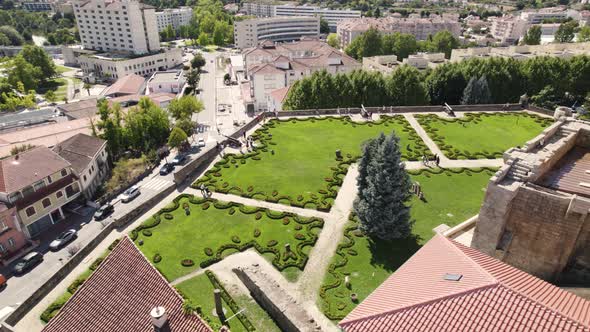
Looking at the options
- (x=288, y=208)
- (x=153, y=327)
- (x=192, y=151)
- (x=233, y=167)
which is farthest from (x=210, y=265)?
(x=192, y=151)

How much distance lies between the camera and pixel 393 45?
13425 cm

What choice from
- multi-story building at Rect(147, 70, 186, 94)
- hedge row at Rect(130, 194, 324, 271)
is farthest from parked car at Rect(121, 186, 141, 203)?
multi-story building at Rect(147, 70, 186, 94)

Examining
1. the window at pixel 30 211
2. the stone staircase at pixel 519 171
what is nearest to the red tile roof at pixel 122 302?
the stone staircase at pixel 519 171

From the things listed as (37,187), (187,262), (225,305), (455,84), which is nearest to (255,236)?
(187,262)

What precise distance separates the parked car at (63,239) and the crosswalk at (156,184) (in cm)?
1091

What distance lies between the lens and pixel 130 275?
20.6 m

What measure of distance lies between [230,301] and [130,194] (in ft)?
87.2

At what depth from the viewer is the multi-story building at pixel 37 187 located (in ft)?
135

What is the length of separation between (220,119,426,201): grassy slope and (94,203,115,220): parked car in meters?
14.4

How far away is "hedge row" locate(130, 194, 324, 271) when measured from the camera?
32781mm

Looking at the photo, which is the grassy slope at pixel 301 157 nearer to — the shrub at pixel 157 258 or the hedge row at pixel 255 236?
the hedge row at pixel 255 236

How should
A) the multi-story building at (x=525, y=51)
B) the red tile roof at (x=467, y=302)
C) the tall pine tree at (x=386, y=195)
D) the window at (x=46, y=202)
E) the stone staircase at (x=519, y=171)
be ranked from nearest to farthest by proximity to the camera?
the red tile roof at (x=467, y=302) → the stone staircase at (x=519, y=171) → the tall pine tree at (x=386, y=195) → the window at (x=46, y=202) → the multi-story building at (x=525, y=51)

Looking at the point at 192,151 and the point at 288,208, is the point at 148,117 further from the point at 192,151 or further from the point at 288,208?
the point at 288,208

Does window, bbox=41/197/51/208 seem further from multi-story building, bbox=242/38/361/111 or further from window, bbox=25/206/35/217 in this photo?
multi-story building, bbox=242/38/361/111
